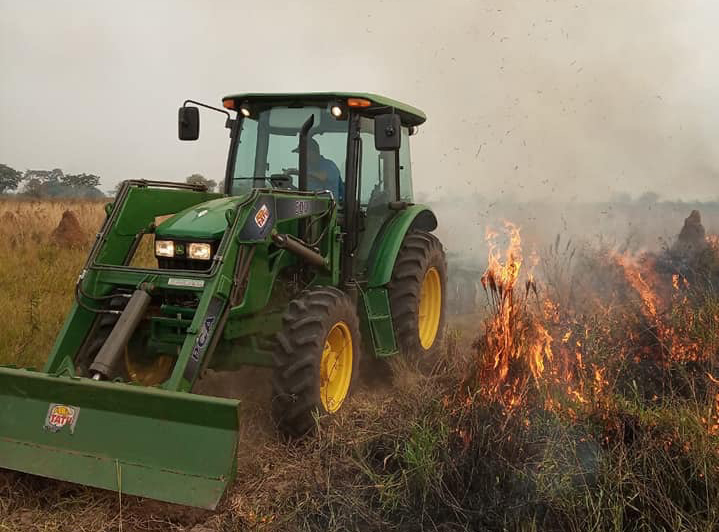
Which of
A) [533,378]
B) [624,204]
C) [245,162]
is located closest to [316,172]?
[245,162]

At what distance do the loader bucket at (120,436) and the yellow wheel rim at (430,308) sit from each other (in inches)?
144

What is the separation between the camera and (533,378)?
172 inches

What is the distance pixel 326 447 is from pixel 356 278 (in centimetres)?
200

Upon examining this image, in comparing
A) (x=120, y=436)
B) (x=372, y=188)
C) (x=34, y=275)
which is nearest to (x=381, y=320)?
(x=372, y=188)

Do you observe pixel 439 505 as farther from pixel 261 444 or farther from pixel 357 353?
pixel 357 353

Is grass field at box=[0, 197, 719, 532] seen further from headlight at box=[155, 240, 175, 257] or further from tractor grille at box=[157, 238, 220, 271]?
headlight at box=[155, 240, 175, 257]

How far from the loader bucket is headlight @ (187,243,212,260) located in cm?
110

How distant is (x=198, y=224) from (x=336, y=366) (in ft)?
4.84

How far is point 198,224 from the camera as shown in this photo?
4.72 meters

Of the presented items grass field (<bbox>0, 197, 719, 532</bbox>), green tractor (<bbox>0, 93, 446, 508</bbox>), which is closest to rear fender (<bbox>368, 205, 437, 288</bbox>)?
green tractor (<bbox>0, 93, 446, 508</bbox>)

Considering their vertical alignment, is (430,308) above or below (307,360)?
below

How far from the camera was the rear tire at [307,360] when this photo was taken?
4.33 metres

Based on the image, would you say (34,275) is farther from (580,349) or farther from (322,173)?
(580,349)

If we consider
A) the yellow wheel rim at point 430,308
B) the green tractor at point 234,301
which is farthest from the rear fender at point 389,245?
the yellow wheel rim at point 430,308
